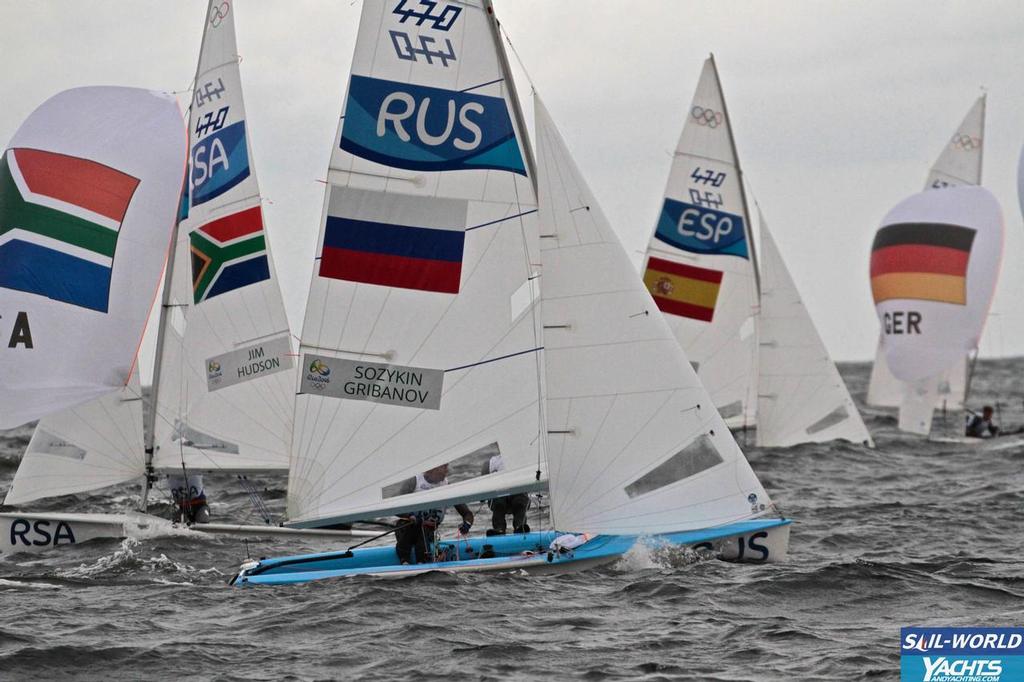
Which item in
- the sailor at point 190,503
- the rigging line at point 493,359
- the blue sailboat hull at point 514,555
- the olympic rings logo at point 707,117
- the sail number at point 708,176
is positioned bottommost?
the blue sailboat hull at point 514,555

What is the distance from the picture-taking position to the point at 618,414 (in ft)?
45.2

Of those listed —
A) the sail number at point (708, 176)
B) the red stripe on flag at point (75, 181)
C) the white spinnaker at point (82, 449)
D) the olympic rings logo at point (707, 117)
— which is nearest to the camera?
the red stripe on flag at point (75, 181)

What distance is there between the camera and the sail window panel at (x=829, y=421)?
28719 millimetres

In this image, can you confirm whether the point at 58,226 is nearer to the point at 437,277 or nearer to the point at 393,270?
the point at 393,270

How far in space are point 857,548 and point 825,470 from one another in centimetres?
981

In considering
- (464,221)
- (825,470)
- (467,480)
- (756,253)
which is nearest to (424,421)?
(467,480)

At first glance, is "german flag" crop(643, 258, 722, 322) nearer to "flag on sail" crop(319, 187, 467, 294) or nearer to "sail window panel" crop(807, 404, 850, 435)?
"sail window panel" crop(807, 404, 850, 435)

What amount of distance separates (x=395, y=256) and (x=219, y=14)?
7.74 meters

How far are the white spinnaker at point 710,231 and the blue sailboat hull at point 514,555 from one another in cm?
1450

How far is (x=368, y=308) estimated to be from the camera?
1397 cm

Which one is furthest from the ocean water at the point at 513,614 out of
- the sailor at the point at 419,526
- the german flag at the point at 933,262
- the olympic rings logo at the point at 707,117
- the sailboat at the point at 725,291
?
the german flag at the point at 933,262

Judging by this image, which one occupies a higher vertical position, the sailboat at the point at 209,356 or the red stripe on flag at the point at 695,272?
the red stripe on flag at the point at 695,272

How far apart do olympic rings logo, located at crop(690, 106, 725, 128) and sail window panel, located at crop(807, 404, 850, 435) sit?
19.2ft
